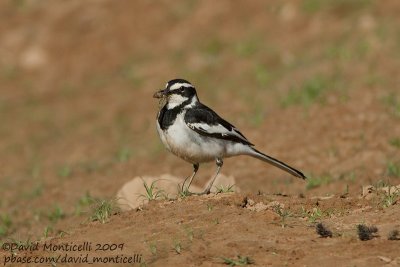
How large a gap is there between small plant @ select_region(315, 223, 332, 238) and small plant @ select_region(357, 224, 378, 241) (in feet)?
0.97

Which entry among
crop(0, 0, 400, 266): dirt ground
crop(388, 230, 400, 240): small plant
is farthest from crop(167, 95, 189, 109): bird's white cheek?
crop(388, 230, 400, 240): small plant

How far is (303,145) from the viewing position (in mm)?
14828

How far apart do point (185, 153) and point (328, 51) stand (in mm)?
11811

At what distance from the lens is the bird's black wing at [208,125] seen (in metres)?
9.62

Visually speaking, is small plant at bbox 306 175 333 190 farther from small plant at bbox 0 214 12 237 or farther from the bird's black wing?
small plant at bbox 0 214 12 237

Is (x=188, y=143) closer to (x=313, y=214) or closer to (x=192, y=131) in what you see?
(x=192, y=131)

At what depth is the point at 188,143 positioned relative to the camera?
9523 millimetres

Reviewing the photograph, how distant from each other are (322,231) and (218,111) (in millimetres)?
11428

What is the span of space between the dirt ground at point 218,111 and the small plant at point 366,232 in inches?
2.5

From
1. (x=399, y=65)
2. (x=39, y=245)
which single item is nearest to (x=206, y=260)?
(x=39, y=245)

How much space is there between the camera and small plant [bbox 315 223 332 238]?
7.76 meters

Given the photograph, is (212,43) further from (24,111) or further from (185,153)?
(185,153)

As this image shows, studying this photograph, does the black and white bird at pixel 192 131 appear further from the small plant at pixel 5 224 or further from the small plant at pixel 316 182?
the small plant at pixel 5 224

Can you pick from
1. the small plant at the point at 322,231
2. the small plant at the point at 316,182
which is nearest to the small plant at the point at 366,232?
the small plant at the point at 322,231
